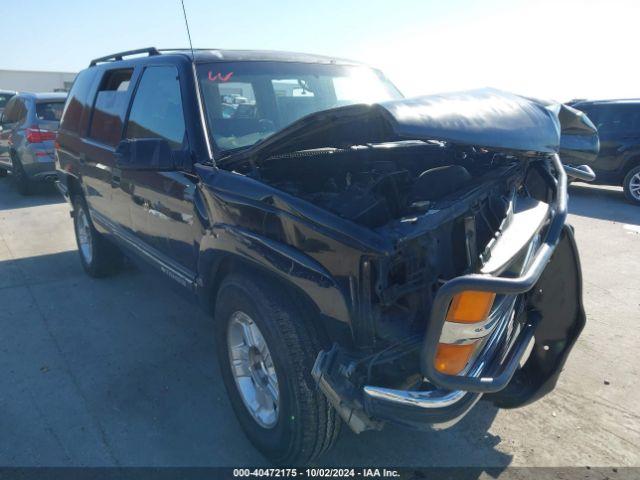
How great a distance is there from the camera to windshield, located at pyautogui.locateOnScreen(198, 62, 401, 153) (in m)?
2.93

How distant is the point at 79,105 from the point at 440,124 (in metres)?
4.13

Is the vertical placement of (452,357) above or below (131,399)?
above

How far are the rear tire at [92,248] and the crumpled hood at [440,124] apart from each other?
2969 mm

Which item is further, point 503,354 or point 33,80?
point 33,80

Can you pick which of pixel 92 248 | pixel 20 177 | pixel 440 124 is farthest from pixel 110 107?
pixel 20 177

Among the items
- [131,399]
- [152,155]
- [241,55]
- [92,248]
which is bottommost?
[131,399]

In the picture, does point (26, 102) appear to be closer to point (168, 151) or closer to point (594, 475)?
point (168, 151)

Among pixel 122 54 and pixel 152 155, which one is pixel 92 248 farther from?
pixel 152 155

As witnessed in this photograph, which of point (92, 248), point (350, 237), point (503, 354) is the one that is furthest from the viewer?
point (92, 248)

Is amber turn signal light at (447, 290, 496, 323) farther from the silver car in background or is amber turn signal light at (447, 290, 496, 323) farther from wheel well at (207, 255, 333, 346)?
the silver car in background

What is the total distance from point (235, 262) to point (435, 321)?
1177 mm

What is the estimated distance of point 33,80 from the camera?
4347 centimetres

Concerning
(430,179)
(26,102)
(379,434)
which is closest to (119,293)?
(379,434)

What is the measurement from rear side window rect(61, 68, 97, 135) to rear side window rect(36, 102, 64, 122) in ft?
13.2
